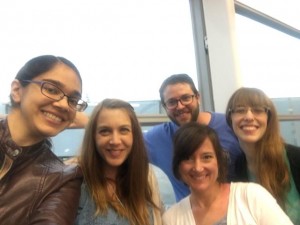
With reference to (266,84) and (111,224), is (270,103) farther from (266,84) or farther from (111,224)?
(266,84)

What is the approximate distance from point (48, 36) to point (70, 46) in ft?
0.53

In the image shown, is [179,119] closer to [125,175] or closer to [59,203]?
[125,175]

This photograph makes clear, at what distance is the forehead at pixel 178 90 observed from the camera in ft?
6.61

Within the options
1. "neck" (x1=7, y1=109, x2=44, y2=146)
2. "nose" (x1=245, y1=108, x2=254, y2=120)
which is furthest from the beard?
"neck" (x1=7, y1=109, x2=44, y2=146)

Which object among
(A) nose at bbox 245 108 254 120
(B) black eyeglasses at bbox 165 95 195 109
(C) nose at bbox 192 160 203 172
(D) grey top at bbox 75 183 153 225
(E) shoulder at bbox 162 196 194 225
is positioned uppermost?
(B) black eyeglasses at bbox 165 95 195 109

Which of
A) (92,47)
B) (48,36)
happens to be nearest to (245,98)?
(92,47)

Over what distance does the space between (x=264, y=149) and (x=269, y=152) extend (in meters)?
0.03

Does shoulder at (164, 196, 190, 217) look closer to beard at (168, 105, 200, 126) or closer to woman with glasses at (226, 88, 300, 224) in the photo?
woman with glasses at (226, 88, 300, 224)

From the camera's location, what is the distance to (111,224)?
1.29 metres

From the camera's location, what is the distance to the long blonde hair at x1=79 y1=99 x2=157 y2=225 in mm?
1375

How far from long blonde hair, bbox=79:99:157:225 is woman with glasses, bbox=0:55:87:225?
0.22 metres

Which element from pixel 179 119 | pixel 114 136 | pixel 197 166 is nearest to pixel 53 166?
pixel 114 136

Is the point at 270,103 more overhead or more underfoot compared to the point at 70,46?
more underfoot

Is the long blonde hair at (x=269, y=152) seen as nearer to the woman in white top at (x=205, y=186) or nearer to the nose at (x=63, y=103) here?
the woman in white top at (x=205, y=186)
